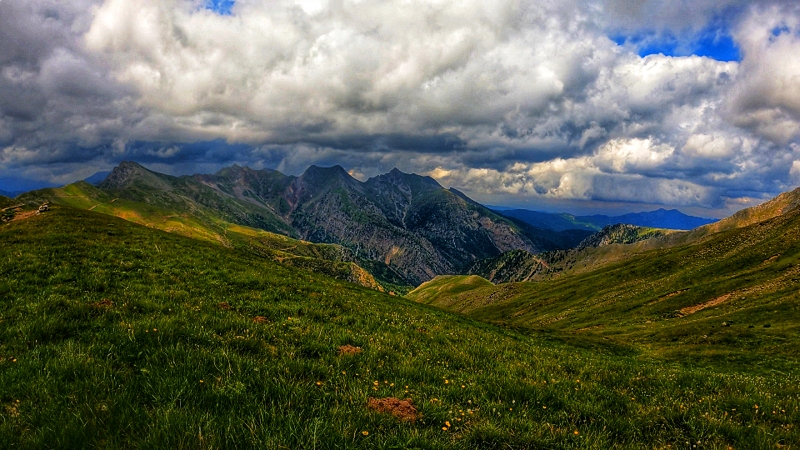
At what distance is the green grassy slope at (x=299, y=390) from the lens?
16.8ft

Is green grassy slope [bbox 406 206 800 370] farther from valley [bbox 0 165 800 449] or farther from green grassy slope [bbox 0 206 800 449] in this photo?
valley [bbox 0 165 800 449]

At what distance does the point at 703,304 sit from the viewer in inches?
3509

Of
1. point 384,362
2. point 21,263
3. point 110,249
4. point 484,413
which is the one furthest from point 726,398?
point 110,249

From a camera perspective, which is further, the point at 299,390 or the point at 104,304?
the point at 104,304

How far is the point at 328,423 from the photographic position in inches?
213

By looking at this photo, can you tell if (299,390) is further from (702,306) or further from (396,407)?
(702,306)

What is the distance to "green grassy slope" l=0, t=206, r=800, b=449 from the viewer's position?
5105 mm

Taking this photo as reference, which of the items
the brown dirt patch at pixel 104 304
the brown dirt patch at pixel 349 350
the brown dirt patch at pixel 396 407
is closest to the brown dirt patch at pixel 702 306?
the brown dirt patch at pixel 349 350

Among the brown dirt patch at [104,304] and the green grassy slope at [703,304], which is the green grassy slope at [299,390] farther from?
the green grassy slope at [703,304]

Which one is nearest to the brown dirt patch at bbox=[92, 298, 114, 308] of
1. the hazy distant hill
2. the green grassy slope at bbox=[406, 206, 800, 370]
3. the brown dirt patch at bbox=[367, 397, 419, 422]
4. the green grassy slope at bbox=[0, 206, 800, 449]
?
the green grassy slope at bbox=[0, 206, 800, 449]

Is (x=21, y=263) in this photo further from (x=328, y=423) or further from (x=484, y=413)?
(x=484, y=413)

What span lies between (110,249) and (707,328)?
7927cm

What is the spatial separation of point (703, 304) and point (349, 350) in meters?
108

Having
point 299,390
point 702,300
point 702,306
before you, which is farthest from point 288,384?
point 702,300
